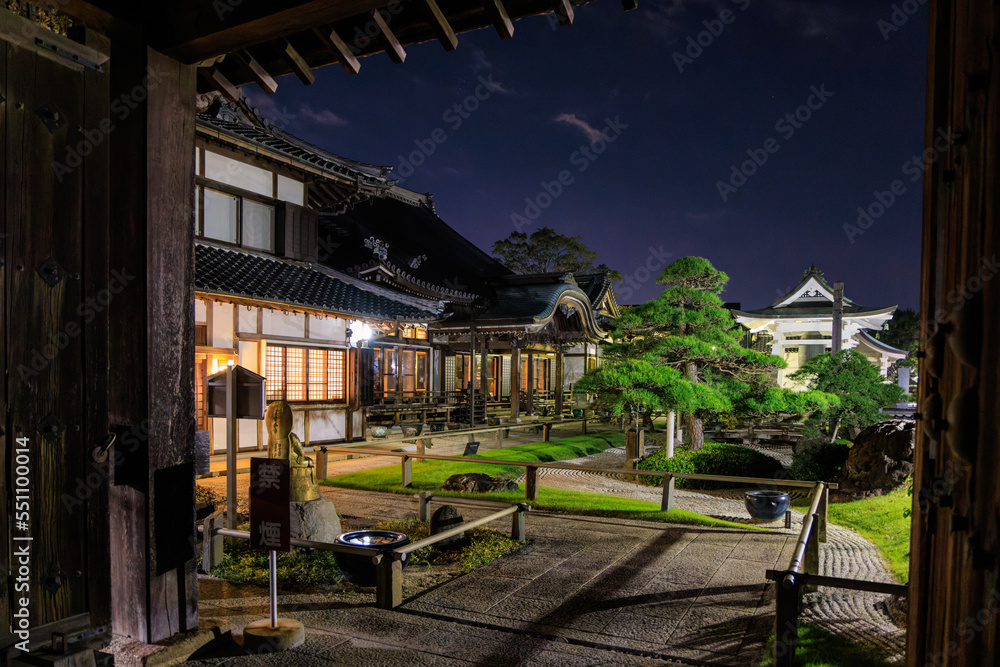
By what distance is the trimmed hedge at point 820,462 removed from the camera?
1323cm

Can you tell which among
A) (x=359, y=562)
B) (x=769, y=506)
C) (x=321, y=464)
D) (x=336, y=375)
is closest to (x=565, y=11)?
→ (x=359, y=562)

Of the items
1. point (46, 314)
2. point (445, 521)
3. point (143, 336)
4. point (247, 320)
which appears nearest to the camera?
point (46, 314)

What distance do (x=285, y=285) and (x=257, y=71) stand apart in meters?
8.18

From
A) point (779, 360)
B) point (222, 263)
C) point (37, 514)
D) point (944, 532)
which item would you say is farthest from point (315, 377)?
point (944, 532)

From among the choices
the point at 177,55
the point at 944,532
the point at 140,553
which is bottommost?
the point at 140,553

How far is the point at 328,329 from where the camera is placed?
1479 cm

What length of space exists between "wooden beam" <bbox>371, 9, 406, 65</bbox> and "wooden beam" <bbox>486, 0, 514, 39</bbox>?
2.01 feet

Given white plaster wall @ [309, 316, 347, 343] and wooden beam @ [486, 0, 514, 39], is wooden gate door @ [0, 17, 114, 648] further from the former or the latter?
white plaster wall @ [309, 316, 347, 343]

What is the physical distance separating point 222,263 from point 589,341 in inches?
610

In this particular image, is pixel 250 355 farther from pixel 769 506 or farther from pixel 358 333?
pixel 769 506

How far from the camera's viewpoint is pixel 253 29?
11.7ft

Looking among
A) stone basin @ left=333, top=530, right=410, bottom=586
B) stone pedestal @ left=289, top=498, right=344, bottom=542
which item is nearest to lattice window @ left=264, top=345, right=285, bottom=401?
stone pedestal @ left=289, top=498, right=344, bottom=542

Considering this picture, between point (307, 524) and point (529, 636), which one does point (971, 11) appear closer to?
point (529, 636)

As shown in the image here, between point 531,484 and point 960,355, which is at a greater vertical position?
point 960,355
